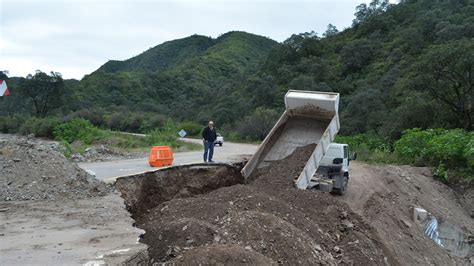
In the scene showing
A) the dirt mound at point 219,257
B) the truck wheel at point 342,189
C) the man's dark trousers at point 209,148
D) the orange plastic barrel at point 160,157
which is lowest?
the truck wheel at point 342,189

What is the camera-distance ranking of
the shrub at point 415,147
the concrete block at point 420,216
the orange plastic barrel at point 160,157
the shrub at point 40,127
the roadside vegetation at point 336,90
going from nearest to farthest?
the concrete block at point 420,216 < the orange plastic barrel at point 160,157 < the shrub at point 415,147 < the roadside vegetation at point 336,90 < the shrub at point 40,127

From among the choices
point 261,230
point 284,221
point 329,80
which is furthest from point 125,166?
point 329,80

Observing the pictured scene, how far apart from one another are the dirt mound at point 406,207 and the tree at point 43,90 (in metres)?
65.4

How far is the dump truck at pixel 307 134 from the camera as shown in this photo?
12.8 metres

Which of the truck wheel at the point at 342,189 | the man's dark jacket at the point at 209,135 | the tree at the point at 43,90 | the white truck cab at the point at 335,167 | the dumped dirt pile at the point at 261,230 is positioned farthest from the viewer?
the tree at the point at 43,90

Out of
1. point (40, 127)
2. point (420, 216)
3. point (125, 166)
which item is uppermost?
point (40, 127)

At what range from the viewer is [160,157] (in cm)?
1886

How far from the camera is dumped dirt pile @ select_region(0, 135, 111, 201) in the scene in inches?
356

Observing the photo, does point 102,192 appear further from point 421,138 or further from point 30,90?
point 30,90

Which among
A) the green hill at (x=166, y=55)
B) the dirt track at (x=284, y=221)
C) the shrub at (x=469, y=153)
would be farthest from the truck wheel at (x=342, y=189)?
the green hill at (x=166, y=55)

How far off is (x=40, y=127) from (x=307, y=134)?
156 feet

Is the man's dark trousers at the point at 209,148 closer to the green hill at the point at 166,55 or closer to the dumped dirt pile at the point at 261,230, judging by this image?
the dumped dirt pile at the point at 261,230

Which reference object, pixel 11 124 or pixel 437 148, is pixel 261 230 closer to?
pixel 437 148

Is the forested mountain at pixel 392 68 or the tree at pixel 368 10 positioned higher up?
the tree at pixel 368 10
